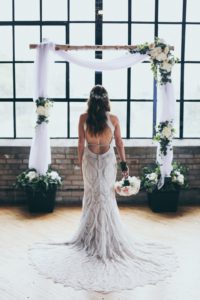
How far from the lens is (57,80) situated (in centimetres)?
716

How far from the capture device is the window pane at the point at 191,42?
711 centimetres

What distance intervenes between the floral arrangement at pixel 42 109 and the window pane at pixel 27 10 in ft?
4.70

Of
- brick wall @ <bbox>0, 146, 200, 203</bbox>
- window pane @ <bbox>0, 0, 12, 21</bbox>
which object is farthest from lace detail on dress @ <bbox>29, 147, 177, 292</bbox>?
window pane @ <bbox>0, 0, 12, 21</bbox>

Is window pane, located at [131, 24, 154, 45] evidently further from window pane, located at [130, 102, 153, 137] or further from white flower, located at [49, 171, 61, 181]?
white flower, located at [49, 171, 61, 181]

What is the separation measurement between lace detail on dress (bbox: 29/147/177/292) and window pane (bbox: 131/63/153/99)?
256 cm

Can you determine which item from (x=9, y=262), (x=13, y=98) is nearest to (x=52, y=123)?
(x=13, y=98)

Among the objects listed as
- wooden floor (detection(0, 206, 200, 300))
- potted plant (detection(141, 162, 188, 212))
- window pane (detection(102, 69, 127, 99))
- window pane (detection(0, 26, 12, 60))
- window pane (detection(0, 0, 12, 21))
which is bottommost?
wooden floor (detection(0, 206, 200, 300))

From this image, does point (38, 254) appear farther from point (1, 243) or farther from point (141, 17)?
point (141, 17)

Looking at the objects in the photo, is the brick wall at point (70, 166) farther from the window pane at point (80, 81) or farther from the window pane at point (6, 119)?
the window pane at point (80, 81)

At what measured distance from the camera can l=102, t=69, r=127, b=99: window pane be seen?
282 inches

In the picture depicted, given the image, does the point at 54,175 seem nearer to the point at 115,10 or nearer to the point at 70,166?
the point at 70,166

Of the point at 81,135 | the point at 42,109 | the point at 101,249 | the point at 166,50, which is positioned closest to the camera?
the point at 101,249

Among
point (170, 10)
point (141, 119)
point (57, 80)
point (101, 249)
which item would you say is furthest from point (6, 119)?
point (101, 249)

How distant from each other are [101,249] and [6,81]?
3.42m
